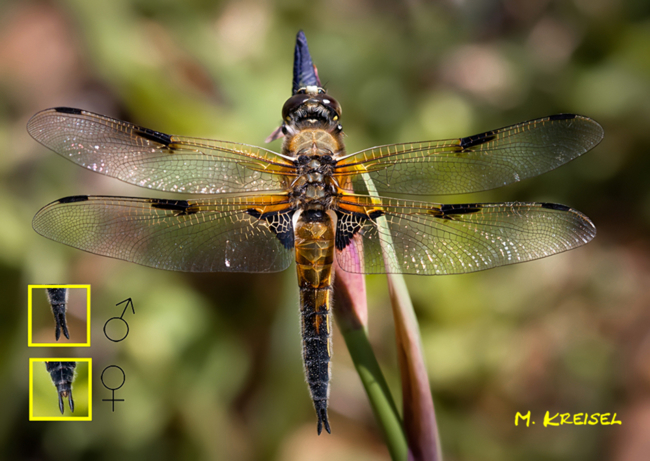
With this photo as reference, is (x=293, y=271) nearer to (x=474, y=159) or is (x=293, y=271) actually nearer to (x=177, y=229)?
(x=177, y=229)

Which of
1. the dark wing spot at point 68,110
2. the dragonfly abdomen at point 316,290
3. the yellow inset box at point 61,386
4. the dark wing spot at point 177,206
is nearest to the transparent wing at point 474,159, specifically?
the dragonfly abdomen at point 316,290

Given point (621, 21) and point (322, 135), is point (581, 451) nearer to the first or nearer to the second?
point (322, 135)

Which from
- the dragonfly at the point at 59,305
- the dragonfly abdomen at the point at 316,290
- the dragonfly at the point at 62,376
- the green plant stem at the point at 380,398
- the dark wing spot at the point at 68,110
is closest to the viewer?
the green plant stem at the point at 380,398

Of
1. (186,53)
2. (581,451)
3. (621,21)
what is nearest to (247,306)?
(186,53)

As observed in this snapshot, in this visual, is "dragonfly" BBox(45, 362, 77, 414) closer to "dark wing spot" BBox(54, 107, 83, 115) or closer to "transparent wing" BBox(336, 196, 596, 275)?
"dark wing spot" BBox(54, 107, 83, 115)

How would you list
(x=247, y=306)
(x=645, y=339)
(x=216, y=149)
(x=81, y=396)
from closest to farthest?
(x=216, y=149)
(x=81, y=396)
(x=247, y=306)
(x=645, y=339)

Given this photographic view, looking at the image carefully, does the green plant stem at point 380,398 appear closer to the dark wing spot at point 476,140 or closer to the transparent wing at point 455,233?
the transparent wing at point 455,233

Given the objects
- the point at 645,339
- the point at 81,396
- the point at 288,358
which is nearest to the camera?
the point at 81,396

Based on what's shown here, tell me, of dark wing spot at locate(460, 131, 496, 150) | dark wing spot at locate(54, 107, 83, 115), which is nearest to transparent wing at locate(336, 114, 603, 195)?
dark wing spot at locate(460, 131, 496, 150)

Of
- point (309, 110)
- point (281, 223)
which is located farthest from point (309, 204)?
point (309, 110)
